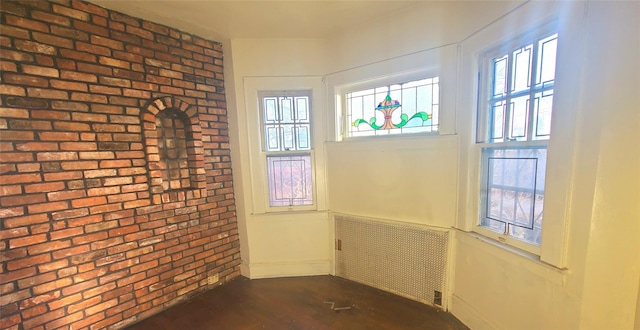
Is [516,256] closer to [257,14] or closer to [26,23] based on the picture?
[257,14]

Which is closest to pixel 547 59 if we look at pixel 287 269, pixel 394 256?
pixel 394 256

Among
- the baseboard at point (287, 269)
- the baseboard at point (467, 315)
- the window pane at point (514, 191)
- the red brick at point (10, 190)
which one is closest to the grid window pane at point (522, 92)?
the window pane at point (514, 191)

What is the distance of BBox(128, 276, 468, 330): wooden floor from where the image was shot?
6.62 feet

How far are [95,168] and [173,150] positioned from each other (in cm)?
60

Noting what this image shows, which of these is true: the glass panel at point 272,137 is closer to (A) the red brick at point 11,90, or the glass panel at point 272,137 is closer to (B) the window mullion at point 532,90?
(A) the red brick at point 11,90

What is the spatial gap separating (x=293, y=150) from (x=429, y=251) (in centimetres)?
167

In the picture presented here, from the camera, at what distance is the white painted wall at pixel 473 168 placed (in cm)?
117

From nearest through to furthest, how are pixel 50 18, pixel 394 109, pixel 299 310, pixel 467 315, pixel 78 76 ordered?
pixel 50 18 < pixel 78 76 < pixel 467 315 < pixel 299 310 < pixel 394 109

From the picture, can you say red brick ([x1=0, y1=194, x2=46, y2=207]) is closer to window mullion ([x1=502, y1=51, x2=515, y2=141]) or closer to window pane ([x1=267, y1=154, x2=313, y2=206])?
window pane ([x1=267, y1=154, x2=313, y2=206])

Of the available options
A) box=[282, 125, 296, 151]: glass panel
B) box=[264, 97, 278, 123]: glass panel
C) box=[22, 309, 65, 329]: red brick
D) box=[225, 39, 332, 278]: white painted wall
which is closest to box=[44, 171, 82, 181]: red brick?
box=[22, 309, 65, 329]: red brick

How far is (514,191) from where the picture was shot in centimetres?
162

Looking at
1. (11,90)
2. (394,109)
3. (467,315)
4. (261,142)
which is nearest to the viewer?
(11,90)

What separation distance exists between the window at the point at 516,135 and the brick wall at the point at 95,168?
98.2 inches

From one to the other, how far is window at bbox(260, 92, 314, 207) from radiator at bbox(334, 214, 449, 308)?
56 cm
